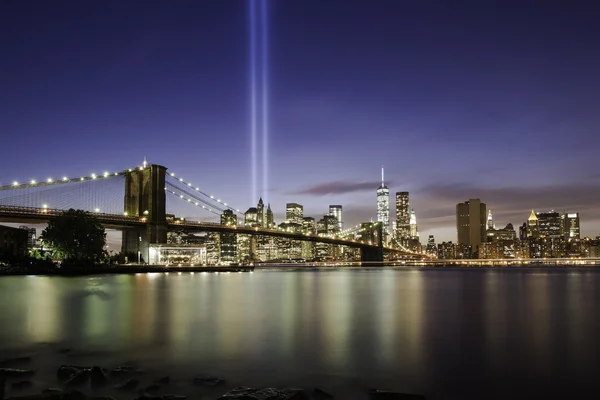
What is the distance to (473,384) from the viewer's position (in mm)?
13055

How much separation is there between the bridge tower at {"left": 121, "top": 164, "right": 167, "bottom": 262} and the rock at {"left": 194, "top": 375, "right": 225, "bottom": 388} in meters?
73.3

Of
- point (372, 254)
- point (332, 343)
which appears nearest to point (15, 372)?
point (332, 343)

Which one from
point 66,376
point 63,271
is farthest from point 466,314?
point 63,271

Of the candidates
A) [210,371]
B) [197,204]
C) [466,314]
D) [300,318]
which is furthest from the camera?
[197,204]

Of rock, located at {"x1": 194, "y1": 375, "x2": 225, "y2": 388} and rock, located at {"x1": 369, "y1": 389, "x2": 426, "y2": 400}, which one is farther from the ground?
rock, located at {"x1": 369, "y1": 389, "x2": 426, "y2": 400}

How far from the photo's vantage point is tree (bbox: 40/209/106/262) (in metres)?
70.4

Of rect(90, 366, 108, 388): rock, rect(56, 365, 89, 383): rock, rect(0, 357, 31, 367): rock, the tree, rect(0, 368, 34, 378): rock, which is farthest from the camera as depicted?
the tree

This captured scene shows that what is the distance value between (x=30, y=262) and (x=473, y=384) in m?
Result: 74.8

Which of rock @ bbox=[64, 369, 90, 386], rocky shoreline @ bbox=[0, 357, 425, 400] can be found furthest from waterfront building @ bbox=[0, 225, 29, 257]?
rock @ bbox=[64, 369, 90, 386]

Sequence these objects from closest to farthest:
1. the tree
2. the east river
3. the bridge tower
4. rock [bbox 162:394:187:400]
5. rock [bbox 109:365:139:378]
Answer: rock [bbox 162:394:187:400], rock [bbox 109:365:139:378], the east river, the tree, the bridge tower

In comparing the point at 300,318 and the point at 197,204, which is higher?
the point at 197,204

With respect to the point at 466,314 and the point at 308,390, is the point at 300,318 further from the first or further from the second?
the point at 308,390

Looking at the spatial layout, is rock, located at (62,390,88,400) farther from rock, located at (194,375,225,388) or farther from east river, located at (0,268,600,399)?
rock, located at (194,375,225,388)

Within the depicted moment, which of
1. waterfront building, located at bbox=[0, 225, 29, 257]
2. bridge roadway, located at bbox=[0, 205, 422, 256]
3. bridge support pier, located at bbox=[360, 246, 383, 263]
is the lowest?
bridge support pier, located at bbox=[360, 246, 383, 263]
